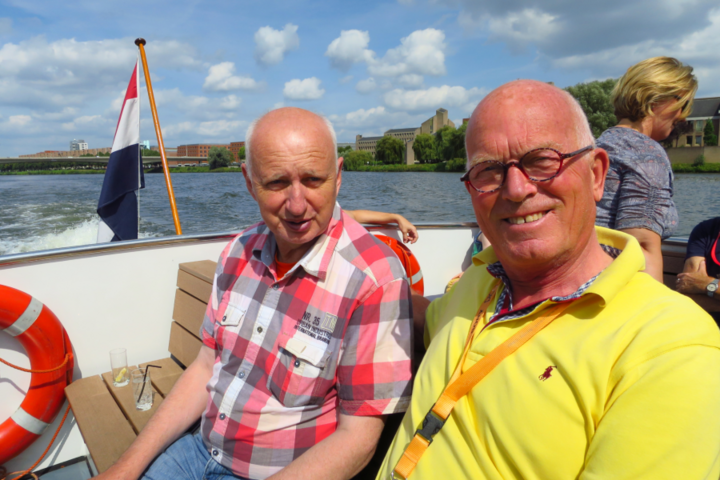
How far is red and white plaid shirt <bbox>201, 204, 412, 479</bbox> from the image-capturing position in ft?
4.13

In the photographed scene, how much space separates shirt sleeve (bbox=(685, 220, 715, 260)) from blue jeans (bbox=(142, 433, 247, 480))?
7.35 ft

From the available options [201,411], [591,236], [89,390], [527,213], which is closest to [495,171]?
[527,213]

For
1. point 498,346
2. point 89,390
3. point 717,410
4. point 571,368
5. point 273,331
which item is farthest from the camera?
point 89,390

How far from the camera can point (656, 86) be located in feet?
6.50

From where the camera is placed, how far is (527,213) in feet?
3.46

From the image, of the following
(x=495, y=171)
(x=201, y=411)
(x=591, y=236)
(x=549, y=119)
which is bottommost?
(x=201, y=411)

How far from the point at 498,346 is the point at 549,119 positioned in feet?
1.69

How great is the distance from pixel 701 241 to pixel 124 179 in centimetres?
413

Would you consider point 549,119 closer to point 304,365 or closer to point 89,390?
point 304,365

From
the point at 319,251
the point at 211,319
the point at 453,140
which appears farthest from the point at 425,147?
the point at 319,251

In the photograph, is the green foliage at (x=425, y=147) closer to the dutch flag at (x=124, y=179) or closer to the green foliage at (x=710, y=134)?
the green foliage at (x=710, y=134)

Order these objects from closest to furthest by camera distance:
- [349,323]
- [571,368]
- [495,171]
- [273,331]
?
[571,368] → [495,171] → [349,323] → [273,331]

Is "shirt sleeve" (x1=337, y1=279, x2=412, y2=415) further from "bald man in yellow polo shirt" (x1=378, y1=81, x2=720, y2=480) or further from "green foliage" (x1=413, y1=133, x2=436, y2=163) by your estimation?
"green foliage" (x1=413, y1=133, x2=436, y2=163)

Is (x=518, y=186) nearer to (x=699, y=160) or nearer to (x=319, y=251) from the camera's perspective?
(x=319, y=251)
